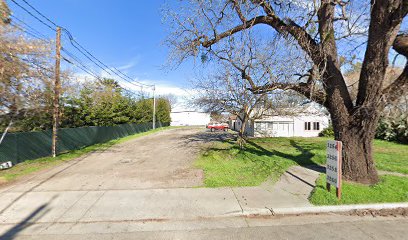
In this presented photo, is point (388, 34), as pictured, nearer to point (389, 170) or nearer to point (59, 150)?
point (389, 170)

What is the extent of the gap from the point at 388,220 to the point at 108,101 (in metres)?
22.9

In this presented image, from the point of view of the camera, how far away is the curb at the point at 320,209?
16.7ft

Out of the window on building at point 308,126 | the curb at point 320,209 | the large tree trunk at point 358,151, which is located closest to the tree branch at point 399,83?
the large tree trunk at point 358,151

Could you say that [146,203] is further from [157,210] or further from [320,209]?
[320,209]

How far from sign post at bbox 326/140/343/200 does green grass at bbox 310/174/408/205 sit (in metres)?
0.22

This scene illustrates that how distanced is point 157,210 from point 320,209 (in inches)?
131

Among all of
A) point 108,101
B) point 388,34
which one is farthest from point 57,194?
point 108,101

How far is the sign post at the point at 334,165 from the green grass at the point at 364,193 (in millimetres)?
215

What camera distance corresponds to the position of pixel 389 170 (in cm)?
853

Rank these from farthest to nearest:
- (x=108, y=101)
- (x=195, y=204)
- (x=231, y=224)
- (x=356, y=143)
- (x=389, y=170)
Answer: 1. (x=108, y=101)
2. (x=389, y=170)
3. (x=356, y=143)
4. (x=195, y=204)
5. (x=231, y=224)

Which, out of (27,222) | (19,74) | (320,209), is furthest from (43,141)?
(320,209)

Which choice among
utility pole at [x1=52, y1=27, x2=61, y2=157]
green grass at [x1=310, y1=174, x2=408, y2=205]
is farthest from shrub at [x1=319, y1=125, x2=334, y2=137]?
utility pole at [x1=52, y1=27, x2=61, y2=157]

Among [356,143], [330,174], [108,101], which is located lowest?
[330,174]

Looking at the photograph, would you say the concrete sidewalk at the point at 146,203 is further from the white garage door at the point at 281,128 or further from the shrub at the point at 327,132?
the shrub at the point at 327,132
